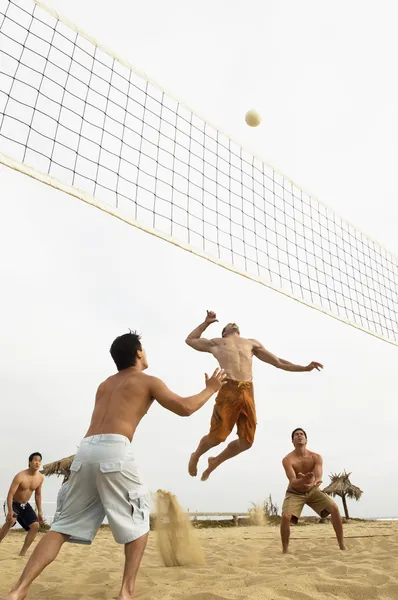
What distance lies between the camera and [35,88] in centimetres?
485

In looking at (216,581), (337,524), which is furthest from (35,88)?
(337,524)

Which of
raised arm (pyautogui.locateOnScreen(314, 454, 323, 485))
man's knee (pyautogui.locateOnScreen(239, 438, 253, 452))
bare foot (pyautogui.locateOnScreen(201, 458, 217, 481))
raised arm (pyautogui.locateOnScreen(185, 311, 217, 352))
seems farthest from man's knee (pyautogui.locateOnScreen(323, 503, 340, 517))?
raised arm (pyautogui.locateOnScreen(185, 311, 217, 352))

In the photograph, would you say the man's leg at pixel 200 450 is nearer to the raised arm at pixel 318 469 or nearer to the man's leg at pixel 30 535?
the raised arm at pixel 318 469

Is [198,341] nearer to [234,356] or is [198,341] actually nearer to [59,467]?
[234,356]

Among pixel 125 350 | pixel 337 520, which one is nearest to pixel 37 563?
pixel 125 350

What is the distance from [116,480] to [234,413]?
2272mm

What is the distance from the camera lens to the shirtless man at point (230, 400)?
468 cm

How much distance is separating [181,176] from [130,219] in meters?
1.33

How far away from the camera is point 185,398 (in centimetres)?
269

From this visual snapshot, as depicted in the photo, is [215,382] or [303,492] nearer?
[215,382]

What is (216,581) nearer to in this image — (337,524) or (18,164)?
(337,524)

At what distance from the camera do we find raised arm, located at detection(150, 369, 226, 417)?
2.65 m

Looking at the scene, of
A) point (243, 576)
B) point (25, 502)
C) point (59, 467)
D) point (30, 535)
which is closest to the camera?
point (243, 576)

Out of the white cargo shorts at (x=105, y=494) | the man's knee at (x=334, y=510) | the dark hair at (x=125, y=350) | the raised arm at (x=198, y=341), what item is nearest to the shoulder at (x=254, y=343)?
the raised arm at (x=198, y=341)
